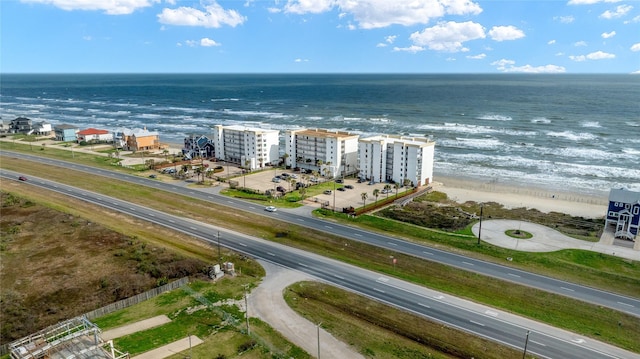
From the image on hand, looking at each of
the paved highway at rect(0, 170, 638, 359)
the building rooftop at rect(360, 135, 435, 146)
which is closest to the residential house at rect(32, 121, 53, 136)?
the paved highway at rect(0, 170, 638, 359)

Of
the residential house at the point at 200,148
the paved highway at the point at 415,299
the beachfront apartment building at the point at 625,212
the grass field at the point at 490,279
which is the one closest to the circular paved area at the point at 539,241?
the grass field at the point at 490,279

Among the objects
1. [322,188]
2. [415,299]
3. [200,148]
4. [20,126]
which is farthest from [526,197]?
[20,126]

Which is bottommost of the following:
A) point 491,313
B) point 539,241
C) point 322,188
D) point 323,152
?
point 491,313

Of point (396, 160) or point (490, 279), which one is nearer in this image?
point (490, 279)

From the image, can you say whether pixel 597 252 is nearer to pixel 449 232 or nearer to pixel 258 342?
pixel 449 232

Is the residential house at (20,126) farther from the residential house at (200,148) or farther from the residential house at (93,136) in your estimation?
the residential house at (200,148)

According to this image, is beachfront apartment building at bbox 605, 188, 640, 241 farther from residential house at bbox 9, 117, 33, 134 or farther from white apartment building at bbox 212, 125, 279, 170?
residential house at bbox 9, 117, 33, 134

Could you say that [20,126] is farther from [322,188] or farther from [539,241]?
[539,241]
